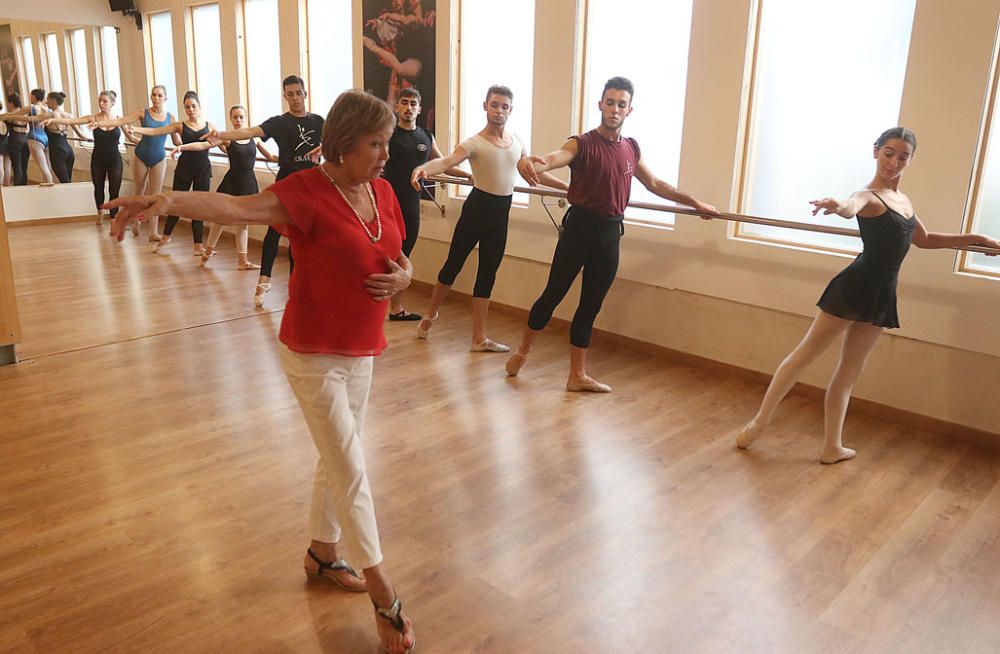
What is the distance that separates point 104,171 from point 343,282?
777cm

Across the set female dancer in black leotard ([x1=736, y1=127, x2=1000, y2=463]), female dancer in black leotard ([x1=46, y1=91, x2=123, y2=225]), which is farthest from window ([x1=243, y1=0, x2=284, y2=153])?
female dancer in black leotard ([x1=736, y1=127, x2=1000, y2=463])

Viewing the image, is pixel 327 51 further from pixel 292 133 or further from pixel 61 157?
pixel 61 157

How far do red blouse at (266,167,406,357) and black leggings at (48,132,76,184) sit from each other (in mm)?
8357

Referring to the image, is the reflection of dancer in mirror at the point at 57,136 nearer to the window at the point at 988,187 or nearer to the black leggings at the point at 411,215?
the black leggings at the point at 411,215

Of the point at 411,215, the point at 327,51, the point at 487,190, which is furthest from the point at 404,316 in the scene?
the point at 327,51

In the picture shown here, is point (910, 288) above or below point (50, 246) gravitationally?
above

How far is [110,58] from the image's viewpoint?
962 centimetres

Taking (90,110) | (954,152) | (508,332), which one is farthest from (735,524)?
(90,110)

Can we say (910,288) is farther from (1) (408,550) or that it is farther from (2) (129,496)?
(2) (129,496)

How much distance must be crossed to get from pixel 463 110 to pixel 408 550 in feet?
13.4

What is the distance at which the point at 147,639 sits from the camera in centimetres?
208

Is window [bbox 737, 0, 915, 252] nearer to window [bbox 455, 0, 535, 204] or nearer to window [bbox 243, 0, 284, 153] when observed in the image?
window [bbox 455, 0, 535, 204]

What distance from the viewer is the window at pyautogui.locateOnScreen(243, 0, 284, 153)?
7.83 meters

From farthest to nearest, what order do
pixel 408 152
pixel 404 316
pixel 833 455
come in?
1. pixel 404 316
2. pixel 408 152
3. pixel 833 455
